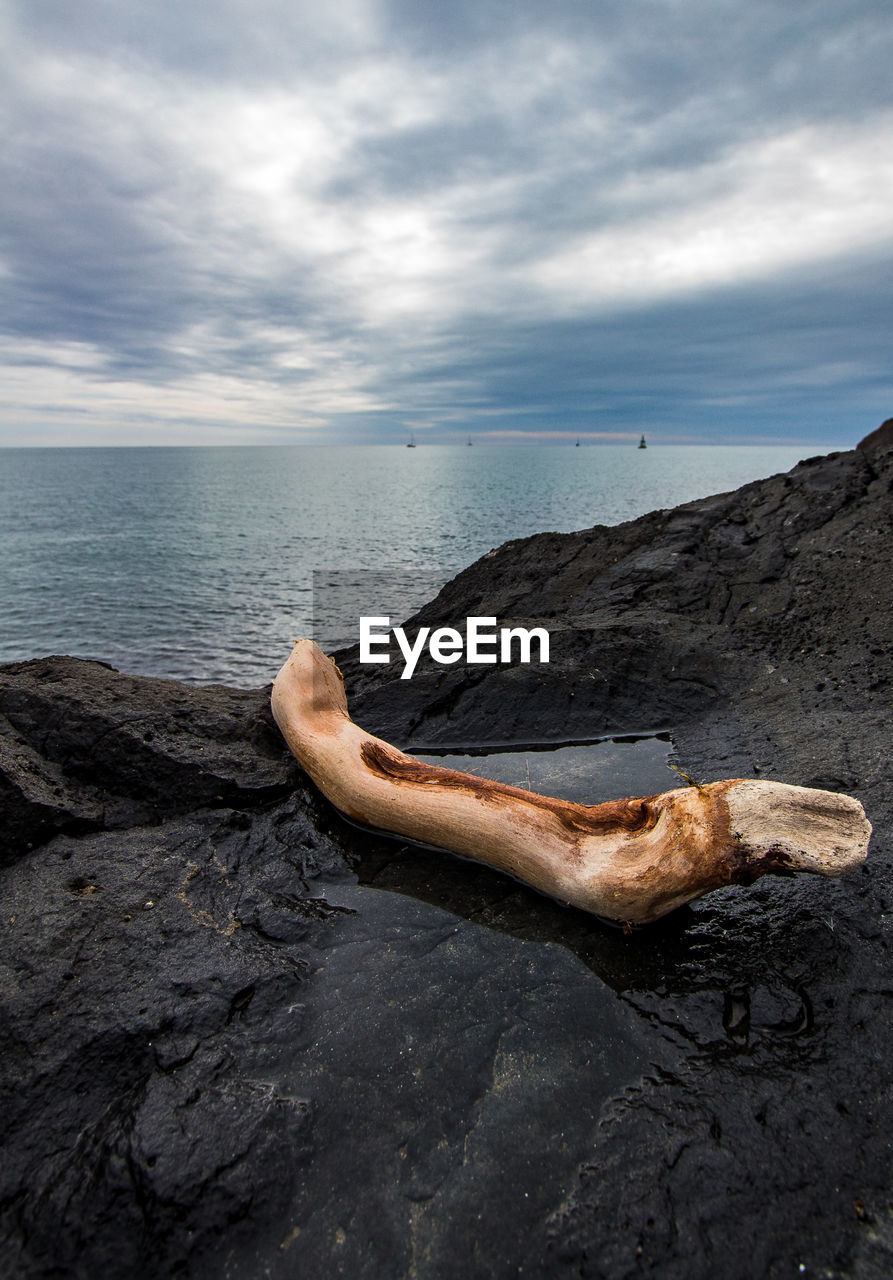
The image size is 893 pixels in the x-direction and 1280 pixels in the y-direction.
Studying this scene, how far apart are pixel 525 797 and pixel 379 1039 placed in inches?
79.4

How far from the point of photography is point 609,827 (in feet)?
15.2

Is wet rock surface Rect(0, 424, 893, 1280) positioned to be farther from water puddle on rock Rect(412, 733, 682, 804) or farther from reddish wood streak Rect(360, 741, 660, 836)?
reddish wood streak Rect(360, 741, 660, 836)

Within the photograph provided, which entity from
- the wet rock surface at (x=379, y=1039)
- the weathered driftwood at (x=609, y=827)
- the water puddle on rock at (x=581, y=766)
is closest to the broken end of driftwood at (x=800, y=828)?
the weathered driftwood at (x=609, y=827)

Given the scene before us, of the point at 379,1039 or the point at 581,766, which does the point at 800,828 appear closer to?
the point at 379,1039

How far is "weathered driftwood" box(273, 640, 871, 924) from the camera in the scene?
392 cm

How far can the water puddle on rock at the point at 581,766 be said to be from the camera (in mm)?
6441

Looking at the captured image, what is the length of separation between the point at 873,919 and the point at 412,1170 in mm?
2993

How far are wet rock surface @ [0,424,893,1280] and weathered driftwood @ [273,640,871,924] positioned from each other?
0.89 feet

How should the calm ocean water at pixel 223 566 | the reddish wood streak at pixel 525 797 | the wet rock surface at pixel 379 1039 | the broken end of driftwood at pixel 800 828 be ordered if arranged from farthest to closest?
the calm ocean water at pixel 223 566
the reddish wood streak at pixel 525 797
the broken end of driftwood at pixel 800 828
the wet rock surface at pixel 379 1039

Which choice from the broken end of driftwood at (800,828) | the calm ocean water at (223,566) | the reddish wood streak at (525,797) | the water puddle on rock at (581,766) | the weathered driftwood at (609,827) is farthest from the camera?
the calm ocean water at (223,566)

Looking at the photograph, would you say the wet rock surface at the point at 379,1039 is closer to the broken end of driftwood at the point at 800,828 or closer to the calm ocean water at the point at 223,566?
the broken end of driftwood at the point at 800,828

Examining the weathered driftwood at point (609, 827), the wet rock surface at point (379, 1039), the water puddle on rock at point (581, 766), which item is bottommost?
the wet rock surface at point (379, 1039)

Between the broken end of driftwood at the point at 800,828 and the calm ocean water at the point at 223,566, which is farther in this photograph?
the calm ocean water at the point at 223,566

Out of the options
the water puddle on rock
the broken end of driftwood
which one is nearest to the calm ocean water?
the water puddle on rock
